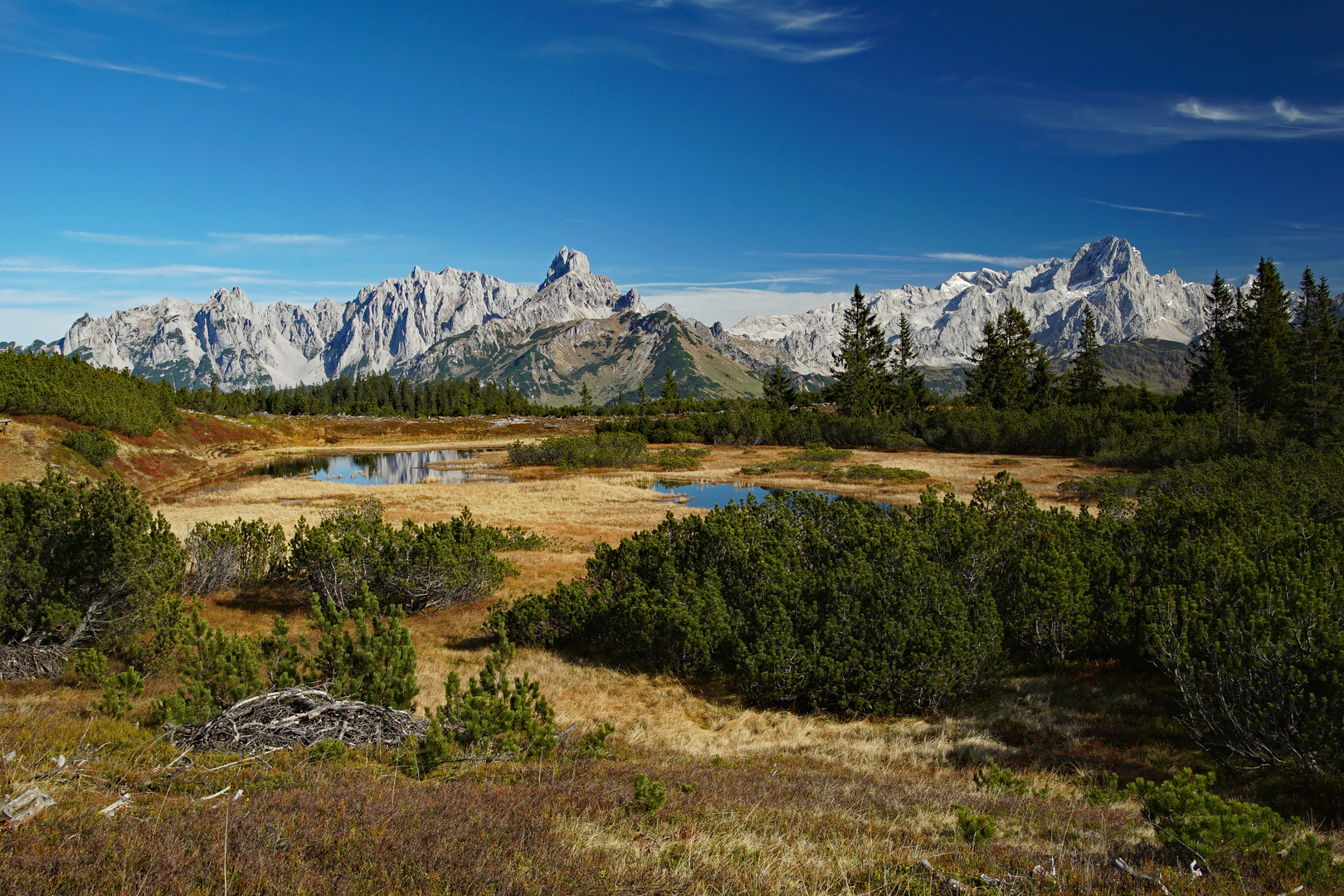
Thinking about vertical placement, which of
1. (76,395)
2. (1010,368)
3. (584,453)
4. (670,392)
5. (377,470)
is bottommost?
(377,470)

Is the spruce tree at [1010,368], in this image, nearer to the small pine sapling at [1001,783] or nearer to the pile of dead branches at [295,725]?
the small pine sapling at [1001,783]

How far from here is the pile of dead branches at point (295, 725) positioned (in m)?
6.68

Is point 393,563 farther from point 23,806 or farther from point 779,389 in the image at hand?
point 779,389

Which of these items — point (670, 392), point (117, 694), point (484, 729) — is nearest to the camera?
point (484, 729)

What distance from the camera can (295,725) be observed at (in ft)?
23.3

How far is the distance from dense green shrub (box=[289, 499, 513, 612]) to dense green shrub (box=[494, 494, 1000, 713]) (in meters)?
2.94

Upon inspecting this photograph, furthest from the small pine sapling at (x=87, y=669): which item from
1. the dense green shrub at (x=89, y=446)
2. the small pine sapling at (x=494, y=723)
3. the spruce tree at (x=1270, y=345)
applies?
the spruce tree at (x=1270, y=345)

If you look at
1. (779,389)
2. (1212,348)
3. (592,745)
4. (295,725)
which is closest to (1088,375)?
(1212,348)

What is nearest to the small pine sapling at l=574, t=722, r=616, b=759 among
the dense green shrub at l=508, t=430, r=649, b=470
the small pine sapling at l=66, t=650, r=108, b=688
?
the small pine sapling at l=66, t=650, r=108, b=688

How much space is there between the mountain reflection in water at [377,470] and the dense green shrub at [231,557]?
28.3 meters

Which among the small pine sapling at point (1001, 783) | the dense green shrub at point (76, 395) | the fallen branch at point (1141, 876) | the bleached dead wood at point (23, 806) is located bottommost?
the small pine sapling at point (1001, 783)

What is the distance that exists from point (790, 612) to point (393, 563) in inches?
401

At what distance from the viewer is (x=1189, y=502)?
1417cm

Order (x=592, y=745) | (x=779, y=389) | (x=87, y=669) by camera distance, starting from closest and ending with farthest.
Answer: (x=592, y=745), (x=87, y=669), (x=779, y=389)
